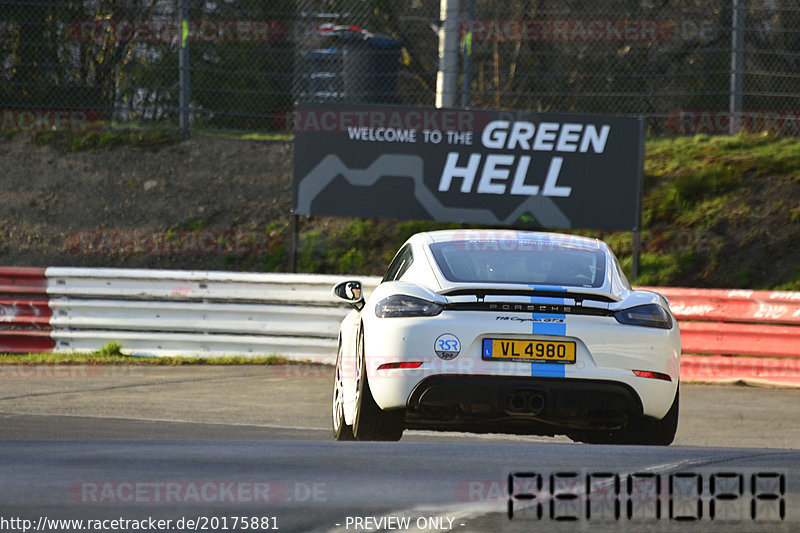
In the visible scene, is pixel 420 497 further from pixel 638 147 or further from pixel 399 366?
pixel 638 147

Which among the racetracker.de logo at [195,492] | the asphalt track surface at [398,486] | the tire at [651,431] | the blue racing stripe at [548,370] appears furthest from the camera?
the tire at [651,431]

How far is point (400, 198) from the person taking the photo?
48.5 ft

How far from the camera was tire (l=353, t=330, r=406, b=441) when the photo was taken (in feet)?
21.9

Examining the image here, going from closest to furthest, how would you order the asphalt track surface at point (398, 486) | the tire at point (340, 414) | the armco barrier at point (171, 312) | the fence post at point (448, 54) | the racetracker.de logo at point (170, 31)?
the asphalt track surface at point (398, 486), the tire at point (340, 414), the armco barrier at point (171, 312), the fence post at point (448, 54), the racetracker.de logo at point (170, 31)

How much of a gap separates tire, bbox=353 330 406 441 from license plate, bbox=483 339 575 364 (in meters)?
0.66

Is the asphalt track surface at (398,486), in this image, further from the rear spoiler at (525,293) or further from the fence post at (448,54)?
the fence post at (448,54)

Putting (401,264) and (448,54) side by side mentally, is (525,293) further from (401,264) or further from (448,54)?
(448,54)

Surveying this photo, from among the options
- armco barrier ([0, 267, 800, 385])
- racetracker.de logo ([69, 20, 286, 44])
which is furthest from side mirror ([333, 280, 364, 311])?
racetracker.de logo ([69, 20, 286, 44])

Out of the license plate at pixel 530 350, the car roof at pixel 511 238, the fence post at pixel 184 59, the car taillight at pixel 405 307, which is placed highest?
the fence post at pixel 184 59

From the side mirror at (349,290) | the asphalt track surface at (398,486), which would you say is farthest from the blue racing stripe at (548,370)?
the side mirror at (349,290)

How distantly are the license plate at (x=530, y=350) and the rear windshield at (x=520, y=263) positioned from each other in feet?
1.41

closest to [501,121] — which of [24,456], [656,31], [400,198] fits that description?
[400,198]

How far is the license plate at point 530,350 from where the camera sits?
20.6 ft

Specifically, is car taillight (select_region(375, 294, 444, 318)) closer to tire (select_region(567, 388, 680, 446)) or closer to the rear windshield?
the rear windshield
